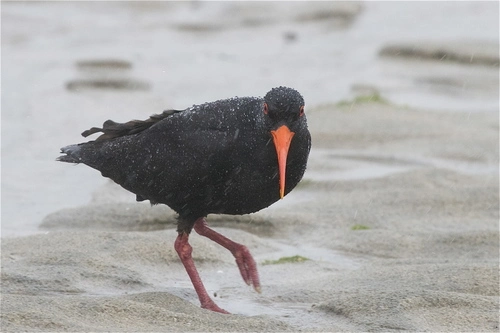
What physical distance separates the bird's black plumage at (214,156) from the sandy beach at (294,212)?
597 millimetres

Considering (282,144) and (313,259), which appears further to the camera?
(313,259)

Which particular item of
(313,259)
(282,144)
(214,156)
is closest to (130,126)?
(214,156)

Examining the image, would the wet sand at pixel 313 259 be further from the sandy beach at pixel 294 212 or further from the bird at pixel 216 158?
the bird at pixel 216 158

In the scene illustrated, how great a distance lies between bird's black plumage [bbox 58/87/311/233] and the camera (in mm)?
5430

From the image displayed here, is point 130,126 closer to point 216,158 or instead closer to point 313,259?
point 216,158

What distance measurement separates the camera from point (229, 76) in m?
14.8

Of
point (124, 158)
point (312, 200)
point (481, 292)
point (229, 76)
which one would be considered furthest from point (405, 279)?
point (229, 76)

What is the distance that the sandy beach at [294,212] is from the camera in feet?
17.5

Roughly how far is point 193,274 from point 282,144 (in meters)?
1.00

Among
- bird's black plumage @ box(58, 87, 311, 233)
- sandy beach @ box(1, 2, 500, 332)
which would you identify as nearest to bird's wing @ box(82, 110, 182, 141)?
bird's black plumage @ box(58, 87, 311, 233)

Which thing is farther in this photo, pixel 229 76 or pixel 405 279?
pixel 229 76

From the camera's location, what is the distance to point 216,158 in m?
5.48

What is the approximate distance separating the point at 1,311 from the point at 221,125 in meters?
1.61

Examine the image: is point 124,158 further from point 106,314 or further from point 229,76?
point 229,76
